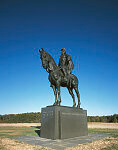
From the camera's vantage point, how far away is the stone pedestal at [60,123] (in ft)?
26.8

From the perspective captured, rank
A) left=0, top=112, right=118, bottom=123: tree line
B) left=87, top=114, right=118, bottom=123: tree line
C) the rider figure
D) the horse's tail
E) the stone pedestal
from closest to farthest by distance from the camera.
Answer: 1. the stone pedestal
2. the rider figure
3. the horse's tail
4. left=87, top=114, right=118, bottom=123: tree line
5. left=0, top=112, right=118, bottom=123: tree line

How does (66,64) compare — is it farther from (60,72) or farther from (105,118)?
(105,118)

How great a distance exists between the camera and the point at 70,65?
10320 mm

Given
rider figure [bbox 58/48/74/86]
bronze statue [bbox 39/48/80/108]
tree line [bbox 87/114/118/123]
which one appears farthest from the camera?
tree line [bbox 87/114/118/123]

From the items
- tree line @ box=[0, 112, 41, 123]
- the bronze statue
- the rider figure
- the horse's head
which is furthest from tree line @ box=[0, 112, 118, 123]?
the horse's head

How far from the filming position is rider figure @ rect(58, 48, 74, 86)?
993 centimetres

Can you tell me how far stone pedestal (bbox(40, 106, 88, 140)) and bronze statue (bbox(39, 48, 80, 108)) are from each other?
783 millimetres

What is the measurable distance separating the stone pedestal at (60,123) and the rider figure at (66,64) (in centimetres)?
233

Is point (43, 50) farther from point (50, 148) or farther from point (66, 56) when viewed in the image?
point (50, 148)

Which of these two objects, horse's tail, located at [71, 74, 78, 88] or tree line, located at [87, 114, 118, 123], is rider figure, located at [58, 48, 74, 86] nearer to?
horse's tail, located at [71, 74, 78, 88]

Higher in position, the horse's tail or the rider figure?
the rider figure

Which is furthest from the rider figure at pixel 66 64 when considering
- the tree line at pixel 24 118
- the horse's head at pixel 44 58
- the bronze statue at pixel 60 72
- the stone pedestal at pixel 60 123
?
the tree line at pixel 24 118

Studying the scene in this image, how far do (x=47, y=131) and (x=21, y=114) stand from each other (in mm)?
29061

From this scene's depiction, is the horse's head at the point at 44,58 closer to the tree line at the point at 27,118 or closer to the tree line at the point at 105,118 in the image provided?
the tree line at the point at 105,118
